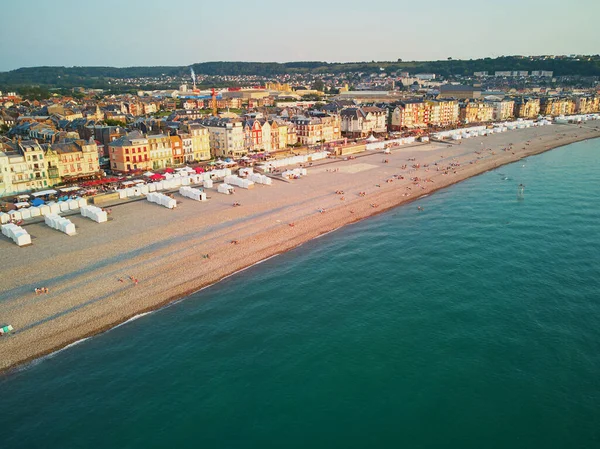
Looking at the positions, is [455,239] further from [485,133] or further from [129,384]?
[485,133]

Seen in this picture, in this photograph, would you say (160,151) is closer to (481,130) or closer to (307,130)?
(307,130)

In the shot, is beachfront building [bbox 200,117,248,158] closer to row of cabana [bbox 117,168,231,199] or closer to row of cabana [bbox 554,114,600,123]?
row of cabana [bbox 117,168,231,199]

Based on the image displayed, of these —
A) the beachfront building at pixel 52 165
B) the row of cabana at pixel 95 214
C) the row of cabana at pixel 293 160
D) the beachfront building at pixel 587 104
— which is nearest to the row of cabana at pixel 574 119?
the beachfront building at pixel 587 104

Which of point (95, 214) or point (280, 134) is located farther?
Answer: point (280, 134)

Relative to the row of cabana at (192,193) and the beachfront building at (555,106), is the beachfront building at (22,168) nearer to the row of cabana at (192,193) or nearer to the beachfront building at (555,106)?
the row of cabana at (192,193)

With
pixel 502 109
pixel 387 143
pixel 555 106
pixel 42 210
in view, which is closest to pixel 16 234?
pixel 42 210

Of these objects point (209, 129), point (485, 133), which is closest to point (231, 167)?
point (209, 129)

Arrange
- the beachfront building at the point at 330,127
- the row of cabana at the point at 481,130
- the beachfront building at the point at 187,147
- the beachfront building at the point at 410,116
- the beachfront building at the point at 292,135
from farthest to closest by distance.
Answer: the beachfront building at the point at 410,116
the row of cabana at the point at 481,130
the beachfront building at the point at 330,127
the beachfront building at the point at 292,135
the beachfront building at the point at 187,147
